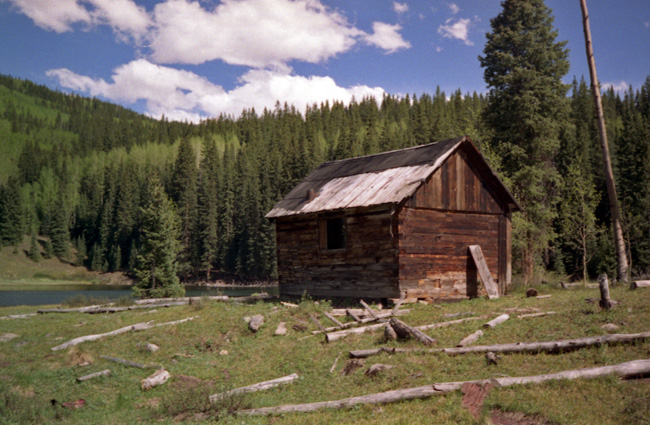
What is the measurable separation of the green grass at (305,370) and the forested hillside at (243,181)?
19880mm

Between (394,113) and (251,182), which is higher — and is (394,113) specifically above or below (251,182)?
above

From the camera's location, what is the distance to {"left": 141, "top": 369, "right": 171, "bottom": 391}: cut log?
12.2 meters

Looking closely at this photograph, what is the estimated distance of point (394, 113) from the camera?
16300 centimetres

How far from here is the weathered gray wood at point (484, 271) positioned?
65.8ft

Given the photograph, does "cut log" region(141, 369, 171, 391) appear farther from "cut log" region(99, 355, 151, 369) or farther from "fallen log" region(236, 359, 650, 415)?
"fallen log" region(236, 359, 650, 415)

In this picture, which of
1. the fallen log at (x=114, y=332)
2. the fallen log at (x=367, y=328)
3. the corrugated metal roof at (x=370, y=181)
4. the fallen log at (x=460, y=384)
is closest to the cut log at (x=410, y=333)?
the fallen log at (x=367, y=328)

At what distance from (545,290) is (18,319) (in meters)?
23.3

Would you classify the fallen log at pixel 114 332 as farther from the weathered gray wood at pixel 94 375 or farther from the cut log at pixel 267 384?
the cut log at pixel 267 384

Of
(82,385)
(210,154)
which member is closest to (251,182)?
(210,154)

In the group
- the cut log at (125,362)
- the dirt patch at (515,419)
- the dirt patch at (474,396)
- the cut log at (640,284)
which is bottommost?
the cut log at (125,362)

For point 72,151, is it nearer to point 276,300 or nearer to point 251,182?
point 251,182

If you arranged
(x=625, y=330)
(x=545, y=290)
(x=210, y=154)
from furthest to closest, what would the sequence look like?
(x=210, y=154) → (x=545, y=290) → (x=625, y=330)

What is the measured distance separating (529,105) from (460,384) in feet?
91.1

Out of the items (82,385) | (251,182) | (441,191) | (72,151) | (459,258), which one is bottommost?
(82,385)
